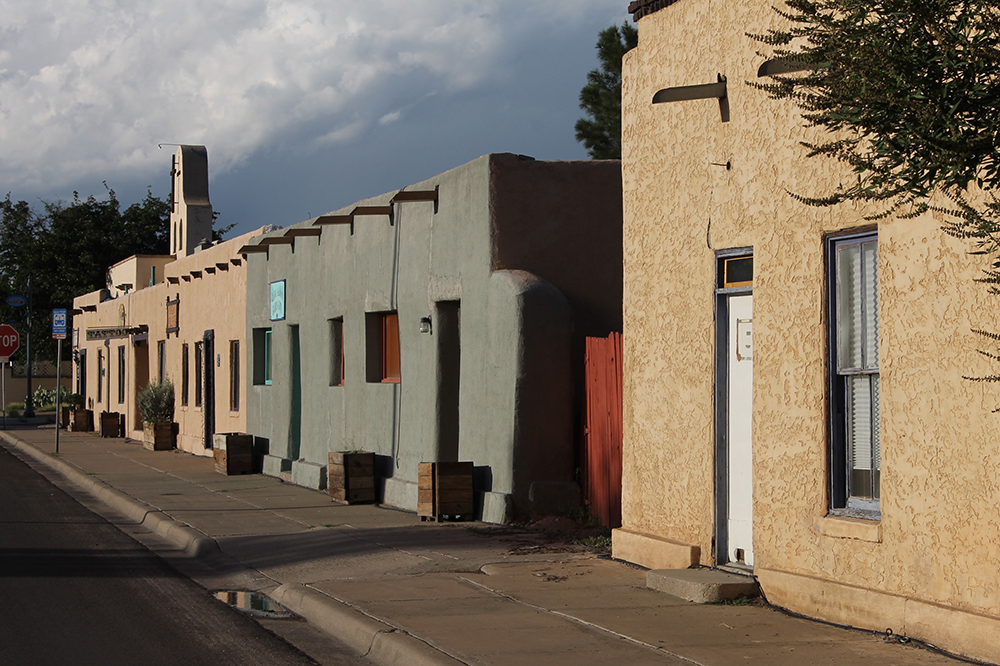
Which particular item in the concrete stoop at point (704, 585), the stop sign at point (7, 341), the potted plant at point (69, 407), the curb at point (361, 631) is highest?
the stop sign at point (7, 341)

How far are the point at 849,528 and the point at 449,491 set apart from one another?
631 centimetres

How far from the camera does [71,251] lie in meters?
55.4

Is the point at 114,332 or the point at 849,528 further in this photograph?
the point at 114,332

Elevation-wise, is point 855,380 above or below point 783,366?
below

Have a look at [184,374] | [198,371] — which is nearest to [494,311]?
[198,371]

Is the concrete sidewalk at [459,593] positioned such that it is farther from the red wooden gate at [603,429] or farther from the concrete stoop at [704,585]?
the red wooden gate at [603,429]

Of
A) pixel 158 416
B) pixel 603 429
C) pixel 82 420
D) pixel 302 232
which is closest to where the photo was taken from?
pixel 603 429

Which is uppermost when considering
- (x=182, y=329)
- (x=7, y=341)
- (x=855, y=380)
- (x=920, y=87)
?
(x=920, y=87)

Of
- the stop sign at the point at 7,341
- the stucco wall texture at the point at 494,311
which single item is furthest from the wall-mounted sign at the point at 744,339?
the stop sign at the point at 7,341

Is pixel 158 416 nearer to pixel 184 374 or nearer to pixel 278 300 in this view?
pixel 184 374

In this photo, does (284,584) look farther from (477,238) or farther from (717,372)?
(477,238)

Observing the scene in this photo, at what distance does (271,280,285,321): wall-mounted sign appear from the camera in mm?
20328

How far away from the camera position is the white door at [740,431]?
8891 mm

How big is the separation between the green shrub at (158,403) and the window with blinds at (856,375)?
23.1 m
